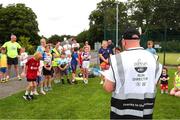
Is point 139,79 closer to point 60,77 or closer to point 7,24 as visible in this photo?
point 60,77

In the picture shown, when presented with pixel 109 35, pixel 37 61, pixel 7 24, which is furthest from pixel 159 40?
pixel 7 24

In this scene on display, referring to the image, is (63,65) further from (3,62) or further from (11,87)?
(3,62)

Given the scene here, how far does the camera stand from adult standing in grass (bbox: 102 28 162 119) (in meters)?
4.87

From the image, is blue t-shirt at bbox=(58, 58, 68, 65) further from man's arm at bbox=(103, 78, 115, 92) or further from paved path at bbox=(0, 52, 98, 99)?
man's arm at bbox=(103, 78, 115, 92)

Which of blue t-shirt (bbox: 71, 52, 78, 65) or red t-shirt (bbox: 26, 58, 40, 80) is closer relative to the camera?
red t-shirt (bbox: 26, 58, 40, 80)

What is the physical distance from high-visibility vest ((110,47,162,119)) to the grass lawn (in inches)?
196

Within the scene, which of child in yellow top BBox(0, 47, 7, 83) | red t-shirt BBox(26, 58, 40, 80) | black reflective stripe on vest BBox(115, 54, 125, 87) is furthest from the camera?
child in yellow top BBox(0, 47, 7, 83)

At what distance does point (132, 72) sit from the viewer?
4.88 metres

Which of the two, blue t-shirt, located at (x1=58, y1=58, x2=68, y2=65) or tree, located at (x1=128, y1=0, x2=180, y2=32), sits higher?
tree, located at (x1=128, y1=0, x2=180, y2=32)

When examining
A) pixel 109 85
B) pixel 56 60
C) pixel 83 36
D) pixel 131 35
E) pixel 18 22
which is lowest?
pixel 56 60

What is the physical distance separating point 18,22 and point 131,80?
8230cm

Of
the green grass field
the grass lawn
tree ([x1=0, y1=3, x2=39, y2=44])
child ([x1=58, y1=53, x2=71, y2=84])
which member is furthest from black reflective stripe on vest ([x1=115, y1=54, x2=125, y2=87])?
tree ([x1=0, y1=3, x2=39, y2=44])

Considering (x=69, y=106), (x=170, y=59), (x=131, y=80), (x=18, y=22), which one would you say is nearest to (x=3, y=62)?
(x=69, y=106)

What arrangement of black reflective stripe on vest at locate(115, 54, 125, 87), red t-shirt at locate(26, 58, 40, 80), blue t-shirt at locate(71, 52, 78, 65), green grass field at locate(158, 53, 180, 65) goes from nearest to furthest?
black reflective stripe on vest at locate(115, 54, 125, 87) → red t-shirt at locate(26, 58, 40, 80) → blue t-shirt at locate(71, 52, 78, 65) → green grass field at locate(158, 53, 180, 65)
